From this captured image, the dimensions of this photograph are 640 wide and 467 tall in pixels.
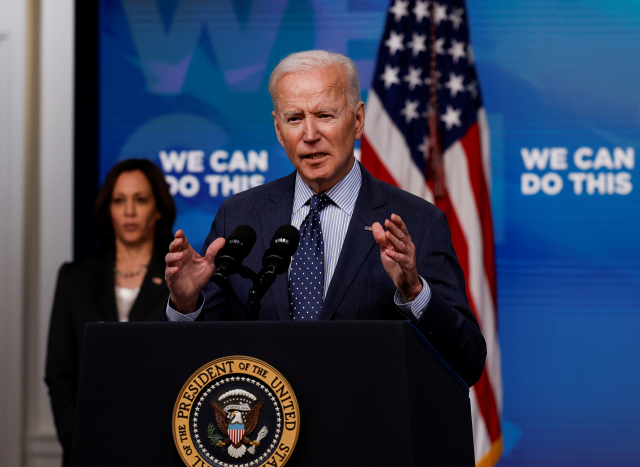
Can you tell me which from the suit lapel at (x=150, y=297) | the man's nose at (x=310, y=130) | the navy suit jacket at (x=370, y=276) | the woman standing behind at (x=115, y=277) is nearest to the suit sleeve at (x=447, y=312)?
the navy suit jacket at (x=370, y=276)

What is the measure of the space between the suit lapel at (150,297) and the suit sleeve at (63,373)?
0.94ft

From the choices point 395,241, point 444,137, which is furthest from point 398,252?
point 444,137

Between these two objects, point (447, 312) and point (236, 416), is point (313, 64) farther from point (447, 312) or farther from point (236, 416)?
point (236, 416)

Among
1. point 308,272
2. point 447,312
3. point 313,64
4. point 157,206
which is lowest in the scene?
point 447,312

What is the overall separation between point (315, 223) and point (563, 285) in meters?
2.41

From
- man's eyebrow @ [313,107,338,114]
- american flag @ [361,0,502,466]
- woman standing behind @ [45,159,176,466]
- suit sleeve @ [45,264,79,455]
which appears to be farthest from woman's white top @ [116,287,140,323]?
man's eyebrow @ [313,107,338,114]

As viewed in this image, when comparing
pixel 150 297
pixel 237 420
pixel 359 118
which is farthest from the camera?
pixel 150 297

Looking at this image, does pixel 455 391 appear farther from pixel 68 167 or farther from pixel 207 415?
pixel 68 167

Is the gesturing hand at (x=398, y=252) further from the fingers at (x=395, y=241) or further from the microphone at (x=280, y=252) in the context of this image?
the microphone at (x=280, y=252)

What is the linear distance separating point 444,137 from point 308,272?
2158 millimetres

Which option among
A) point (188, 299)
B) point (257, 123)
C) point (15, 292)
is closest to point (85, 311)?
point (15, 292)

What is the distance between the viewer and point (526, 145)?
385 cm

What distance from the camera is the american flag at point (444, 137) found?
11.6ft

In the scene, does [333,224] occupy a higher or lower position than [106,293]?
higher
